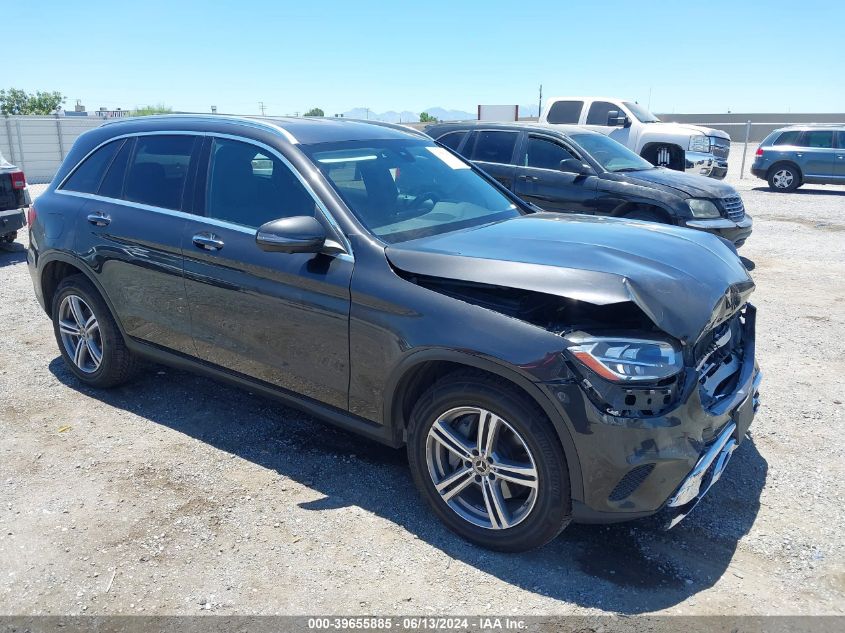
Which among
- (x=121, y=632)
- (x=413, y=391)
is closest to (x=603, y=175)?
(x=413, y=391)

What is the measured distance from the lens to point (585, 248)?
3.32 metres

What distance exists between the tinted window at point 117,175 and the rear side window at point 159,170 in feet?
0.19

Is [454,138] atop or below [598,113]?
below

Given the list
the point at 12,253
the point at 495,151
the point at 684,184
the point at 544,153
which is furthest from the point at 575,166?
the point at 12,253

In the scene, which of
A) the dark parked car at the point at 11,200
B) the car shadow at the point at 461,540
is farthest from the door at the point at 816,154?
the dark parked car at the point at 11,200

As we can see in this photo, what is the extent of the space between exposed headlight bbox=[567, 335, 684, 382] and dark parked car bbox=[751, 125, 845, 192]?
58.9 feet

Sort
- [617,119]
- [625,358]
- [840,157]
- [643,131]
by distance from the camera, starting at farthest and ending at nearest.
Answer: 1. [840,157]
2. [643,131]
3. [617,119]
4. [625,358]

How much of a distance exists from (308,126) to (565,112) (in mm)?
13623

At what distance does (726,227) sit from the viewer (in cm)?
851

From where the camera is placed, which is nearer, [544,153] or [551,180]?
[551,180]

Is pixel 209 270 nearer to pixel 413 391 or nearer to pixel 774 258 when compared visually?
pixel 413 391

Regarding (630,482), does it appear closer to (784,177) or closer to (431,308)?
(431,308)

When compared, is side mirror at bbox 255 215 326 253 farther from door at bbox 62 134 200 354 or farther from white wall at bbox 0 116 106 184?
white wall at bbox 0 116 106 184

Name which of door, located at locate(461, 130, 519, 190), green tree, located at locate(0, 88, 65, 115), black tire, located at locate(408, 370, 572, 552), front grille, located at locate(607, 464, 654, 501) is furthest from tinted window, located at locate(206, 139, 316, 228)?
green tree, located at locate(0, 88, 65, 115)
